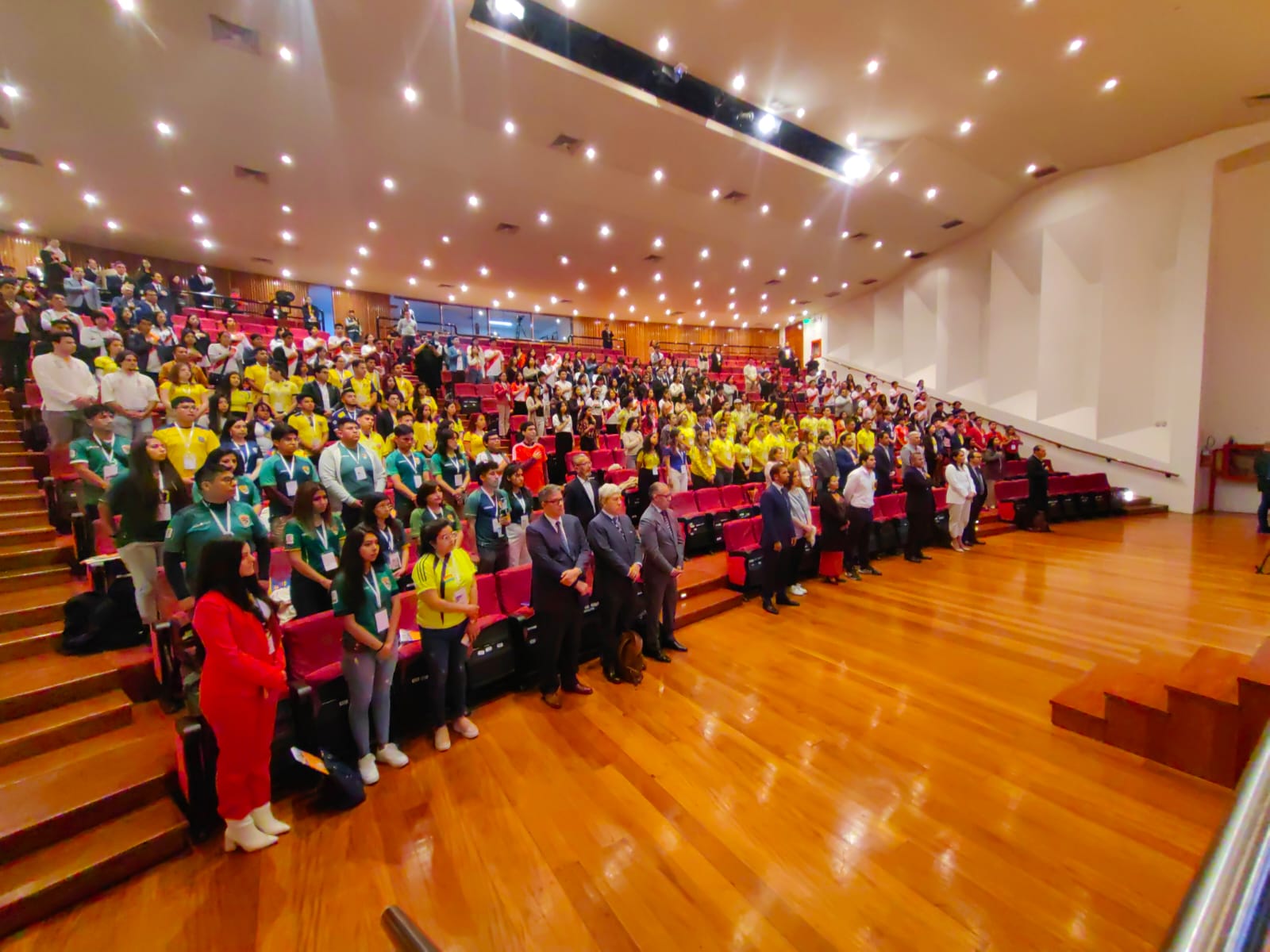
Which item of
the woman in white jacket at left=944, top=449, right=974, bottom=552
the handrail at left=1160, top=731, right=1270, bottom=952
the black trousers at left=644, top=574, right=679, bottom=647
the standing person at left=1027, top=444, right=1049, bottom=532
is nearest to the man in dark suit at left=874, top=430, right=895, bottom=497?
the woman in white jacket at left=944, top=449, right=974, bottom=552

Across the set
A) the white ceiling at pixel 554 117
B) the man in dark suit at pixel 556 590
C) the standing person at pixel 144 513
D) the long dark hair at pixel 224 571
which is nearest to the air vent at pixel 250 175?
the white ceiling at pixel 554 117

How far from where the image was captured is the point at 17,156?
8602 millimetres

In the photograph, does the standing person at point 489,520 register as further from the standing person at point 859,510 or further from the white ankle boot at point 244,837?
the standing person at point 859,510

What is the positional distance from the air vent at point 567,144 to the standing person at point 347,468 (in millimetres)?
7593

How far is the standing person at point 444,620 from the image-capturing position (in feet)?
9.57

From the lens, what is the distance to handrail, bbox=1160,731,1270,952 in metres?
0.44

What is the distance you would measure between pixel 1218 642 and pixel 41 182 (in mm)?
17130

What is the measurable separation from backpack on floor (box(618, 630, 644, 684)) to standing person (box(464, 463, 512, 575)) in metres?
1.22

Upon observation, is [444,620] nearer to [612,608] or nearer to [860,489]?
[612,608]

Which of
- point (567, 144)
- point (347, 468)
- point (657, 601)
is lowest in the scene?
point (657, 601)

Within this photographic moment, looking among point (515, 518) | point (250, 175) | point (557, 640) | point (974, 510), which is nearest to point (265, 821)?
point (557, 640)

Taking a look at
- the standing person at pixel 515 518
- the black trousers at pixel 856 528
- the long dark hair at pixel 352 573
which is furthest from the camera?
the black trousers at pixel 856 528

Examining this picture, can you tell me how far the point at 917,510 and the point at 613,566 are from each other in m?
4.65

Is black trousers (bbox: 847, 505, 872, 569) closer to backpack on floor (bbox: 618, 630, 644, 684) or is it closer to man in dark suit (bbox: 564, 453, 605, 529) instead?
man in dark suit (bbox: 564, 453, 605, 529)
